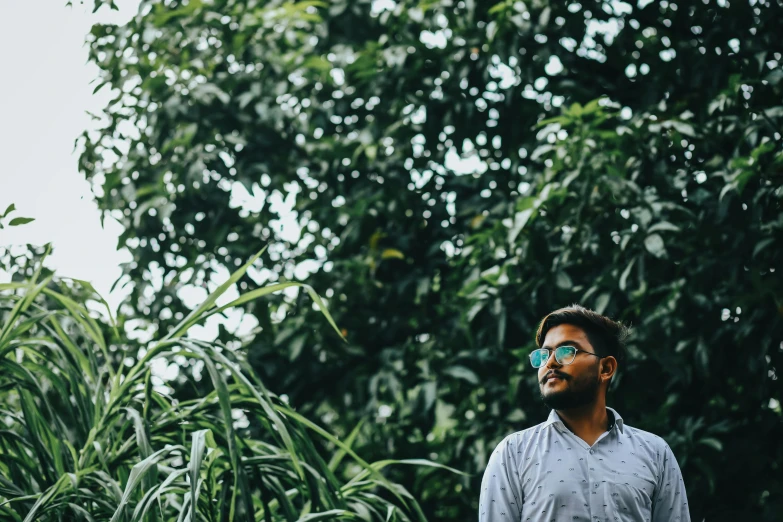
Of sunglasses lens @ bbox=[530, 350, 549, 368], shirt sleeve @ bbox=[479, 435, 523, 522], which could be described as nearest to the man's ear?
sunglasses lens @ bbox=[530, 350, 549, 368]

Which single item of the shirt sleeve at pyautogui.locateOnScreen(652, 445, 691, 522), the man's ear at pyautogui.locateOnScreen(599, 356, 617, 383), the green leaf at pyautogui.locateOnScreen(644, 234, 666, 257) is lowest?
the shirt sleeve at pyautogui.locateOnScreen(652, 445, 691, 522)

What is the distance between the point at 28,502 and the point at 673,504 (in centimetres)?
148

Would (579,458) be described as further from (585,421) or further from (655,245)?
(655,245)

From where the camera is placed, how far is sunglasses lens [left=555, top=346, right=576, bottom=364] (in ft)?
6.07

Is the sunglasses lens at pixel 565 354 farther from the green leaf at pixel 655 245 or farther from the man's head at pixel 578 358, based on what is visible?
the green leaf at pixel 655 245

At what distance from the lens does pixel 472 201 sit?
414 cm

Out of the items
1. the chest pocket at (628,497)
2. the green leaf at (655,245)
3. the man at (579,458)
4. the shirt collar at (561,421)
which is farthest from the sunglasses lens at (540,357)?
the green leaf at (655,245)

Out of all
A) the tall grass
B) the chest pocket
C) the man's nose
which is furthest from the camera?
the tall grass

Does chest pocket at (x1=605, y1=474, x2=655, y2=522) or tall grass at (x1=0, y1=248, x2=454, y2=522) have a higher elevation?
tall grass at (x1=0, y1=248, x2=454, y2=522)

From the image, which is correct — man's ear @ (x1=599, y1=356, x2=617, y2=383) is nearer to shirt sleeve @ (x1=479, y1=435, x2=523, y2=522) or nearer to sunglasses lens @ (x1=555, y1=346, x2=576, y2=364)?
sunglasses lens @ (x1=555, y1=346, x2=576, y2=364)

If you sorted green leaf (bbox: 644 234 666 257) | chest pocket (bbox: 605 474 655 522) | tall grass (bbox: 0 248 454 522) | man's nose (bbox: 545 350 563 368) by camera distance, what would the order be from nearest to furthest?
1. chest pocket (bbox: 605 474 655 522)
2. man's nose (bbox: 545 350 563 368)
3. tall grass (bbox: 0 248 454 522)
4. green leaf (bbox: 644 234 666 257)

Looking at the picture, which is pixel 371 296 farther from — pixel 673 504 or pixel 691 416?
pixel 673 504

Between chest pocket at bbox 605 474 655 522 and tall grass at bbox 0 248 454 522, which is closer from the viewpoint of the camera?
chest pocket at bbox 605 474 655 522

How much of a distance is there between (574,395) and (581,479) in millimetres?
154
